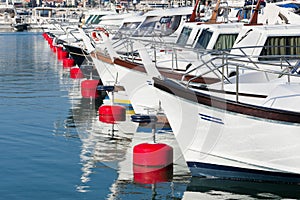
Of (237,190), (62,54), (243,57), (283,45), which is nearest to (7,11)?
(62,54)

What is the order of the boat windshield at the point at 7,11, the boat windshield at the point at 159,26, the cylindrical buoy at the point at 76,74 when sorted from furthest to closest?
the boat windshield at the point at 7,11, the cylindrical buoy at the point at 76,74, the boat windshield at the point at 159,26

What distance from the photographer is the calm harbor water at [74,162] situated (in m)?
11.2

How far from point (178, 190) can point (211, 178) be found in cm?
77

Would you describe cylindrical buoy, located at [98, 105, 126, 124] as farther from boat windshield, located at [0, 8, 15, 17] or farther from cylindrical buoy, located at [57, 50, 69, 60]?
boat windshield, located at [0, 8, 15, 17]

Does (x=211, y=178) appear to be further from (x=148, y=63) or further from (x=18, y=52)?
(x=18, y=52)

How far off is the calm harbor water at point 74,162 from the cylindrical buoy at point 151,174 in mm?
124

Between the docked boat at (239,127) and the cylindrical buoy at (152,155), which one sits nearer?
the docked boat at (239,127)

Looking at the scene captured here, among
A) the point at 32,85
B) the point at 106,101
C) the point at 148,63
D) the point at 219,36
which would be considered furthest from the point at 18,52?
the point at 148,63

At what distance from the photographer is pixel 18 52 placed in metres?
47.0

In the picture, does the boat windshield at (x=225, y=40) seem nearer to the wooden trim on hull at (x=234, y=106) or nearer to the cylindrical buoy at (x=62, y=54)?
the wooden trim on hull at (x=234, y=106)

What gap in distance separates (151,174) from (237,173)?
5.38 ft

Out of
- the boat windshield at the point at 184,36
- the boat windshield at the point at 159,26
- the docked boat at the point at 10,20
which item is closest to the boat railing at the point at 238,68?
the boat windshield at the point at 184,36

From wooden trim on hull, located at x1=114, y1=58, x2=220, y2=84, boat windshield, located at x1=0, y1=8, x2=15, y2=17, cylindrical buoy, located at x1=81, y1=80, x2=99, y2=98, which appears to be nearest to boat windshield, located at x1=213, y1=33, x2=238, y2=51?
wooden trim on hull, located at x1=114, y1=58, x2=220, y2=84

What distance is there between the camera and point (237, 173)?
37.5 feet
